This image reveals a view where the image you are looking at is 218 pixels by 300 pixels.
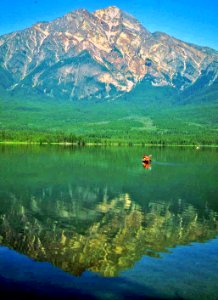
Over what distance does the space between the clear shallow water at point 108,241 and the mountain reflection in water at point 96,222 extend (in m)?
0.06

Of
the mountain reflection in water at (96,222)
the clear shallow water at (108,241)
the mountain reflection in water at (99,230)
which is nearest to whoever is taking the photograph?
the clear shallow water at (108,241)

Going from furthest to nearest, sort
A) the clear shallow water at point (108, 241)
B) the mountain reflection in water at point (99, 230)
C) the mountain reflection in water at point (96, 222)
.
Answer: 1. the mountain reflection in water at point (96, 222)
2. the mountain reflection in water at point (99, 230)
3. the clear shallow water at point (108, 241)

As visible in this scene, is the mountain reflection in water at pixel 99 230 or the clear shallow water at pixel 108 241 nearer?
the clear shallow water at pixel 108 241

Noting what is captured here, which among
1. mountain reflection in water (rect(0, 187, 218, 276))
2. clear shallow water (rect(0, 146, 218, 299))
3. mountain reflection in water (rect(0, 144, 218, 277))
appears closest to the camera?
clear shallow water (rect(0, 146, 218, 299))

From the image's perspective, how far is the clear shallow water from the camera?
1872 cm

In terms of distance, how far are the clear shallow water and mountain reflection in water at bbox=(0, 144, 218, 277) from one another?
0.18 ft

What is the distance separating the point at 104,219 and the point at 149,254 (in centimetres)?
980

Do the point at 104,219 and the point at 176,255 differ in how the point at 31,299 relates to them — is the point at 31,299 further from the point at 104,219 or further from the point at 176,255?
the point at 104,219

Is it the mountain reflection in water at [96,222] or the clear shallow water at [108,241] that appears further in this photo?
the mountain reflection in water at [96,222]

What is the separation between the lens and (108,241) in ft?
84.5

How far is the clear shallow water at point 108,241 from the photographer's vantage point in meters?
18.7

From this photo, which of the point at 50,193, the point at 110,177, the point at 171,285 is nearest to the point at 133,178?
the point at 110,177

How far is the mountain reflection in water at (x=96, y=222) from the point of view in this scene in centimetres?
2291

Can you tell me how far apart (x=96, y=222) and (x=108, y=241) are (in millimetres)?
5873
